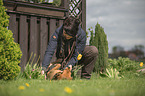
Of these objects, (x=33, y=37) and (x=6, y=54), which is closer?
(x=6, y=54)

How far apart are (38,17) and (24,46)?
3.57 feet

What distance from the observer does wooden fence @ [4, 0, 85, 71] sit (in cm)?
468

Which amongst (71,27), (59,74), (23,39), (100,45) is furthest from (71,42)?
(100,45)

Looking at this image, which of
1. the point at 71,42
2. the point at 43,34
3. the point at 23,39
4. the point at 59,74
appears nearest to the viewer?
the point at 59,74

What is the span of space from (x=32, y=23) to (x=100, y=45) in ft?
8.36

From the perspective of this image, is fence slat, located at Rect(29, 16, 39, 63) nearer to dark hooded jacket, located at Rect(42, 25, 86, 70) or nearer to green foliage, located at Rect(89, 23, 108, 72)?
dark hooded jacket, located at Rect(42, 25, 86, 70)

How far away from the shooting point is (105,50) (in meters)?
5.74

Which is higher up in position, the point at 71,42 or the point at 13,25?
the point at 13,25

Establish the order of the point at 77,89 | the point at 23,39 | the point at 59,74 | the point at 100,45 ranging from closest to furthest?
the point at 77,89 < the point at 59,74 < the point at 23,39 < the point at 100,45

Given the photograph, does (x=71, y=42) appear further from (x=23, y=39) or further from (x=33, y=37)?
(x=23, y=39)

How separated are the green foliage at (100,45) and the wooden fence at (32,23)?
4.66 ft

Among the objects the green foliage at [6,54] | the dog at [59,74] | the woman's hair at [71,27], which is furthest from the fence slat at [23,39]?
the woman's hair at [71,27]

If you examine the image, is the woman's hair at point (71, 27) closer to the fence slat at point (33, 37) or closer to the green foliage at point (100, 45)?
the fence slat at point (33, 37)

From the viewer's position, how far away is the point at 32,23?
16.1 feet
